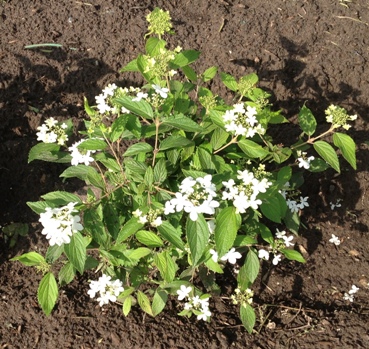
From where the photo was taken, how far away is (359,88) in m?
3.07

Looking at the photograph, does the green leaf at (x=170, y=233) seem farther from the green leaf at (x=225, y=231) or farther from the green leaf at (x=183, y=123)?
the green leaf at (x=183, y=123)

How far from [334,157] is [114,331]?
1.52 m

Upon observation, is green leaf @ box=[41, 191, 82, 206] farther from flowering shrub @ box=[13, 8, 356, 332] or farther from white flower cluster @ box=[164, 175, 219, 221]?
white flower cluster @ box=[164, 175, 219, 221]

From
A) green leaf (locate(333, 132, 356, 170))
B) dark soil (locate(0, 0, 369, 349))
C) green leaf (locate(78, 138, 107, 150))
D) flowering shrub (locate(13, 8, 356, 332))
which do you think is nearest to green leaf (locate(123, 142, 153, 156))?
flowering shrub (locate(13, 8, 356, 332))

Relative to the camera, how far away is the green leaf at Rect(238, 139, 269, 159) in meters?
1.80

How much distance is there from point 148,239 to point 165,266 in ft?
0.51

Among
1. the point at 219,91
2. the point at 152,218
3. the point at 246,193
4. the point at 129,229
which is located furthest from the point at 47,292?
the point at 219,91

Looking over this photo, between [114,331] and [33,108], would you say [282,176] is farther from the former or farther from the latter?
[33,108]

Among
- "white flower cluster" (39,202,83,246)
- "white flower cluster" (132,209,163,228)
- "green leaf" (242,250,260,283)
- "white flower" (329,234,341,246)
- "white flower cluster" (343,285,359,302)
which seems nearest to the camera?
"white flower cluster" (39,202,83,246)

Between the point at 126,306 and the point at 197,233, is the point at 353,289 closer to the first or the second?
the point at 126,306

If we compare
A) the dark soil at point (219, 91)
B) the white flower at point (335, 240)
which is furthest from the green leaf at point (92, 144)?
the white flower at point (335, 240)

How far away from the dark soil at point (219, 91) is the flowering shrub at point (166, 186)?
0.48 m

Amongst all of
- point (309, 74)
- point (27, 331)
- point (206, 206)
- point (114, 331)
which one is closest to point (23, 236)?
point (27, 331)

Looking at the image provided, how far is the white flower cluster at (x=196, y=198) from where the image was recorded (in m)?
1.50
